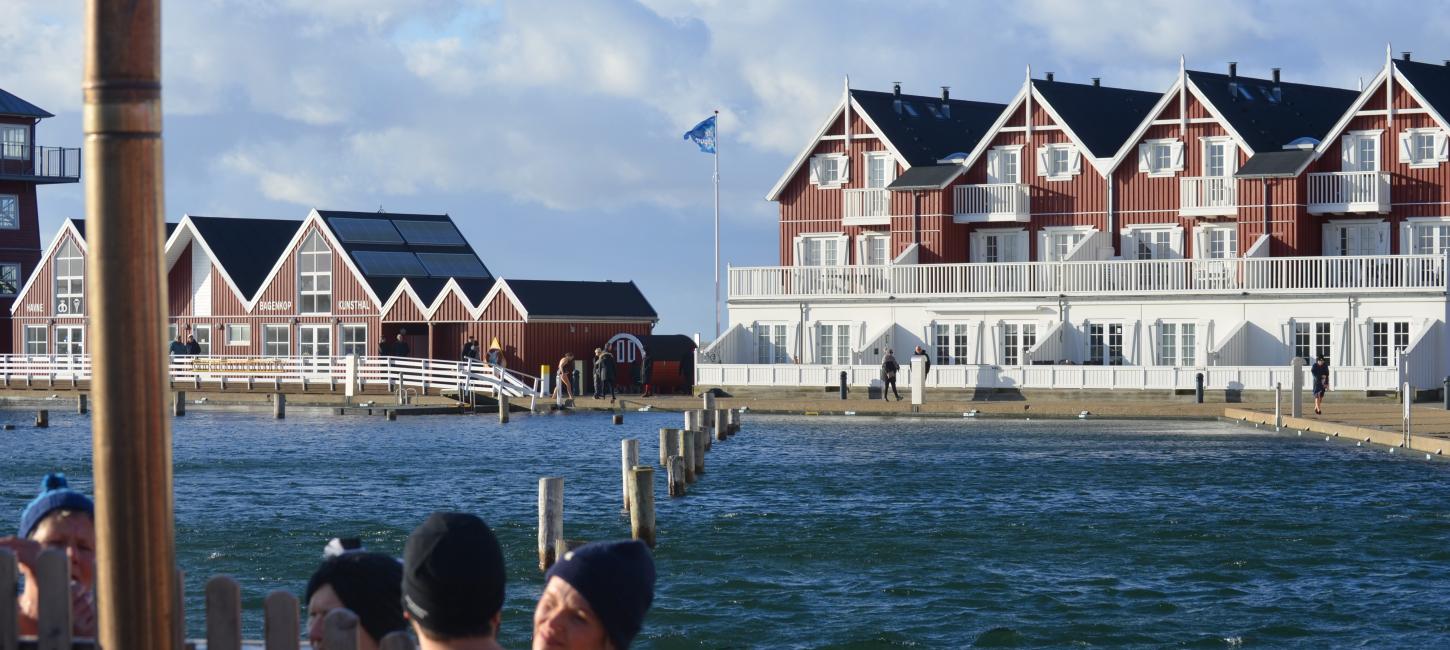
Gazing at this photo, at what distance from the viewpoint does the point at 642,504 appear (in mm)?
23453

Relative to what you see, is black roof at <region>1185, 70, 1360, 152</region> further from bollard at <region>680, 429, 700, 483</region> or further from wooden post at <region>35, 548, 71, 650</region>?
wooden post at <region>35, 548, 71, 650</region>

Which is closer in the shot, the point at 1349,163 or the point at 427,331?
the point at 1349,163

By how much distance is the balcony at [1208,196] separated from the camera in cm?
5759

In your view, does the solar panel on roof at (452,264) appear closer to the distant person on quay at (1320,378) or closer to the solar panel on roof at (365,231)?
the solar panel on roof at (365,231)

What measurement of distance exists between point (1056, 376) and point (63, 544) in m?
48.4

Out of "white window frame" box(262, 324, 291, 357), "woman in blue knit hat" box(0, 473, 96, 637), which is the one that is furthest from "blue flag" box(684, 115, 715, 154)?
"woman in blue knit hat" box(0, 473, 96, 637)

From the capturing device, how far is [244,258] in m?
72.8

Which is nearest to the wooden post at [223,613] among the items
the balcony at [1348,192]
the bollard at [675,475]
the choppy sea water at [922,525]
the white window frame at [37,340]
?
the choppy sea water at [922,525]

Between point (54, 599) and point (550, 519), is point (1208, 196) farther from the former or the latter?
point (54, 599)

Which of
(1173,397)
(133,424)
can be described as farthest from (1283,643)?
(1173,397)

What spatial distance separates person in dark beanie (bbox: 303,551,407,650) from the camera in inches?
266

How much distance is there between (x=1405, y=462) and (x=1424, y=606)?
16.6 meters

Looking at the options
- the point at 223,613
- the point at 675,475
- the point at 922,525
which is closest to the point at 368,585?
the point at 223,613

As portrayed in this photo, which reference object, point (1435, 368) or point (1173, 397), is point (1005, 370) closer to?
point (1173, 397)
